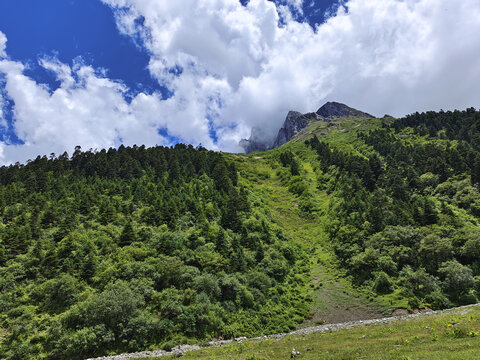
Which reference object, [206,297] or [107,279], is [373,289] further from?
[107,279]

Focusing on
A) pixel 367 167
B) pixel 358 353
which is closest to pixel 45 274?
pixel 358 353

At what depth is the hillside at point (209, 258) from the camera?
109ft

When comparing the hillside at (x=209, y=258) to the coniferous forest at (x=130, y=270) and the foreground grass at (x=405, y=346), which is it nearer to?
the coniferous forest at (x=130, y=270)

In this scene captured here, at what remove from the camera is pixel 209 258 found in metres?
47.9

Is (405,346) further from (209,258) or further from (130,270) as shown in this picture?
(130,270)

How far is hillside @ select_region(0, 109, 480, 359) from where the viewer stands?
109ft

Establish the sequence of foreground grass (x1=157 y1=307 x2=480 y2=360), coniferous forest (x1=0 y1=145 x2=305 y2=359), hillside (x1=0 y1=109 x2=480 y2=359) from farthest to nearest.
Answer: hillside (x1=0 y1=109 x2=480 y2=359) → coniferous forest (x1=0 y1=145 x2=305 y2=359) → foreground grass (x1=157 y1=307 x2=480 y2=360)

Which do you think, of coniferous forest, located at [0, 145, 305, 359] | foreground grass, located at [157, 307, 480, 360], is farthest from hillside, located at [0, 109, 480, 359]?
foreground grass, located at [157, 307, 480, 360]

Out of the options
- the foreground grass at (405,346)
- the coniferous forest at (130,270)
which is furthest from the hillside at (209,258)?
the foreground grass at (405,346)

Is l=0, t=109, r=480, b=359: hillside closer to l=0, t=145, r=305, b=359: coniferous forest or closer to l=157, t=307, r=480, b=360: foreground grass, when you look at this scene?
l=0, t=145, r=305, b=359: coniferous forest

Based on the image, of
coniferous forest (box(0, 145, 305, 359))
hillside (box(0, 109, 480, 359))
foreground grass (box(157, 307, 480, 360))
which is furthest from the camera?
hillside (box(0, 109, 480, 359))

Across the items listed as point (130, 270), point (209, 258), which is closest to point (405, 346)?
point (209, 258)

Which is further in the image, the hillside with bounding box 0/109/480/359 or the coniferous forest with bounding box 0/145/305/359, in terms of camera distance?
the hillside with bounding box 0/109/480/359

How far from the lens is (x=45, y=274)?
4194 centimetres
